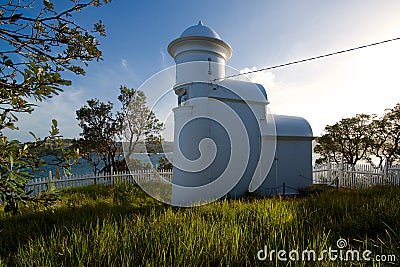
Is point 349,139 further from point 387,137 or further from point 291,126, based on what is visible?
point 291,126

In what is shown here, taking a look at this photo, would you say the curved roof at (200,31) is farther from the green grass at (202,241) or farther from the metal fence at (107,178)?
the metal fence at (107,178)

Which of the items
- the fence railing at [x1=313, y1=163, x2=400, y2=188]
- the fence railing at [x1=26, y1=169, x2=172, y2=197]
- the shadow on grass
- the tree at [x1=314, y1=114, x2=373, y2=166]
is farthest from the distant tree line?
the shadow on grass

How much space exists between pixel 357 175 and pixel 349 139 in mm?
5774

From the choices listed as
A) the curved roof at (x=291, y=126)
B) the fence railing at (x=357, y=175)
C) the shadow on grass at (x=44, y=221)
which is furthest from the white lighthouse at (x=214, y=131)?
the fence railing at (x=357, y=175)

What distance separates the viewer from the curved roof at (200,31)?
7.40 metres

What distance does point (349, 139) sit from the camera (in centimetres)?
1567

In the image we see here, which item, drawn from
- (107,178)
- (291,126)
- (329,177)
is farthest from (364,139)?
(107,178)

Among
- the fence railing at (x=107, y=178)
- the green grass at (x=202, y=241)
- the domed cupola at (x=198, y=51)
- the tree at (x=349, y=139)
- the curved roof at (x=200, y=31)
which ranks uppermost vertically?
the curved roof at (x=200, y=31)

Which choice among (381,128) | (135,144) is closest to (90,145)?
(135,144)

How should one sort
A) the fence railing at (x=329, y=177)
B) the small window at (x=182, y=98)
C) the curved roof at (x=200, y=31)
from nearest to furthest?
the curved roof at (x=200, y=31) → the small window at (x=182, y=98) → the fence railing at (x=329, y=177)

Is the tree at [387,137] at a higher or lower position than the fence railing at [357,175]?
higher

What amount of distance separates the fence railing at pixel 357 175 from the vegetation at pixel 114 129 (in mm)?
10167

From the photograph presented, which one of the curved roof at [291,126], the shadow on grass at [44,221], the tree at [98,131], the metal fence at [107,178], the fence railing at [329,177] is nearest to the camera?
the shadow on grass at [44,221]

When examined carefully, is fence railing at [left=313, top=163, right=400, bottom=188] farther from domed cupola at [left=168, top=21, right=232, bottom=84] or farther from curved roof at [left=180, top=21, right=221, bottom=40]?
curved roof at [left=180, top=21, right=221, bottom=40]
